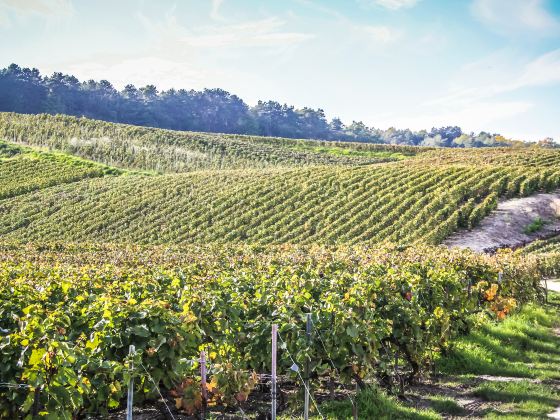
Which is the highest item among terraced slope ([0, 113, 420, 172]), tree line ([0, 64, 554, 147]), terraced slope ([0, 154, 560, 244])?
tree line ([0, 64, 554, 147])

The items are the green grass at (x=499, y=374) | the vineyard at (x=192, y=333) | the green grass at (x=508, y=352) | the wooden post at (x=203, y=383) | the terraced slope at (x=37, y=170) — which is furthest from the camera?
the terraced slope at (x=37, y=170)

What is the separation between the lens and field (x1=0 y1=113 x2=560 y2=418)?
616 centimetres

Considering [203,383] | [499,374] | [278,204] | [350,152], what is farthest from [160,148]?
[203,383]

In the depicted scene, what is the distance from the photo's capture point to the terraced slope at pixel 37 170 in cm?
4975

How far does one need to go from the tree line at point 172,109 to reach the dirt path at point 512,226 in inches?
3886

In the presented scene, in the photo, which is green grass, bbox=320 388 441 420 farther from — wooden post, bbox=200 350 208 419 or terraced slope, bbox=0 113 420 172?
terraced slope, bbox=0 113 420 172

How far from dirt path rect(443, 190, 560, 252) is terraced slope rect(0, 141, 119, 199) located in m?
35.6

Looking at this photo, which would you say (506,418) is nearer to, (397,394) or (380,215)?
(397,394)

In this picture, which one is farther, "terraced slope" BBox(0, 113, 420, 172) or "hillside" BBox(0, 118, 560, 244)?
"terraced slope" BBox(0, 113, 420, 172)

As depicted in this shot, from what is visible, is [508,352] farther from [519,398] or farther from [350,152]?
[350,152]

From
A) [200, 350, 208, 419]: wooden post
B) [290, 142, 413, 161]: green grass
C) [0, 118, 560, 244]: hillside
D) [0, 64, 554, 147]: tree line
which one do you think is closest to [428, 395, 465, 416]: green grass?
[200, 350, 208, 419]: wooden post

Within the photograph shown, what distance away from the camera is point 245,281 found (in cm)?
1027

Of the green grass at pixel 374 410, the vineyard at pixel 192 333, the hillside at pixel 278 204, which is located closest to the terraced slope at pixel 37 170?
the hillside at pixel 278 204

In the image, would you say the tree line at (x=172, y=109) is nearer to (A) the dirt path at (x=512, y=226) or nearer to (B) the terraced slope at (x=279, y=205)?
(B) the terraced slope at (x=279, y=205)
